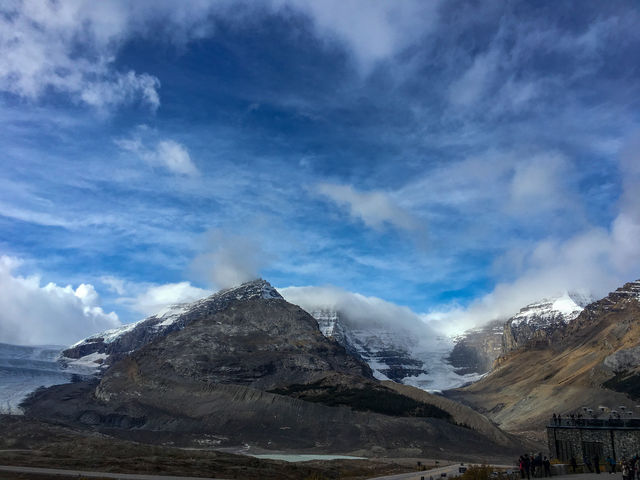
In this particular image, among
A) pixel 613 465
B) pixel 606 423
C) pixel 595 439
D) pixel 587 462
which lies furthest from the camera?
pixel 606 423

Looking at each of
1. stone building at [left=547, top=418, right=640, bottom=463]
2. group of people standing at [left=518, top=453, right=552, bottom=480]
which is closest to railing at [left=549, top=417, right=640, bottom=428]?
stone building at [left=547, top=418, right=640, bottom=463]

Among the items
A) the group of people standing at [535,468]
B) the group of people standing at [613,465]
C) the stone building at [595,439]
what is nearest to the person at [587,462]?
the group of people standing at [613,465]

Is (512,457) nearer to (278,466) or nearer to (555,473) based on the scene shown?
(278,466)

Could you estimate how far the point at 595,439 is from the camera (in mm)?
61500

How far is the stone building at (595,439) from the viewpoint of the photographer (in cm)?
5900

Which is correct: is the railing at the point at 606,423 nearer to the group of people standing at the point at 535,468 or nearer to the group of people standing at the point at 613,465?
the group of people standing at the point at 613,465

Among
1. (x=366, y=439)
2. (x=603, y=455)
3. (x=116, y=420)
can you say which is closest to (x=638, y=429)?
(x=603, y=455)

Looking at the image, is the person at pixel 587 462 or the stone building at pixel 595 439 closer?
the person at pixel 587 462

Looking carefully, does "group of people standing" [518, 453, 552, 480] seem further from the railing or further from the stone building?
the railing

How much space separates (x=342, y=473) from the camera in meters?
87.1

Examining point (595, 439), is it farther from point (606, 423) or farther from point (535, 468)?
point (535, 468)

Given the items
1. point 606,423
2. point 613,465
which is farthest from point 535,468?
point 606,423

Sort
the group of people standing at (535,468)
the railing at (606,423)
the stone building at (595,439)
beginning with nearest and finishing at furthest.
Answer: the group of people standing at (535,468), the stone building at (595,439), the railing at (606,423)

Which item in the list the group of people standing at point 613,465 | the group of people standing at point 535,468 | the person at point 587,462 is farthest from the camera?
the person at point 587,462
